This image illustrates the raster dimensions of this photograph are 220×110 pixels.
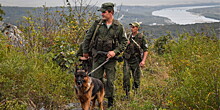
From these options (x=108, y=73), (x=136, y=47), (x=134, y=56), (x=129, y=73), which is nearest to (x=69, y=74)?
(x=108, y=73)

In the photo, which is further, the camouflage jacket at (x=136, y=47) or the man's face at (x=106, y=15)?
the camouflage jacket at (x=136, y=47)

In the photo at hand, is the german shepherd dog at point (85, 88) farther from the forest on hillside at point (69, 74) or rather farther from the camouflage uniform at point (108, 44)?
the forest on hillside at point (69, 74)

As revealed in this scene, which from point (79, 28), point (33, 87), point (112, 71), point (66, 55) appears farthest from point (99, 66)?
point (79, 28)

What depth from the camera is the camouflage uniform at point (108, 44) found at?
491cm

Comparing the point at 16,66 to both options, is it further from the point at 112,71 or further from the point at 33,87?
the point at 112,71

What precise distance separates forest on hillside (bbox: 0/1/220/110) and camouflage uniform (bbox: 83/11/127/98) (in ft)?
2.09

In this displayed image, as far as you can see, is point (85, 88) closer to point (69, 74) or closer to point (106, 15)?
point (106, 15)

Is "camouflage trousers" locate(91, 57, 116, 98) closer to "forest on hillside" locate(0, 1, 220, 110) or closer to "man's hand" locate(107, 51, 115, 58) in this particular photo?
"man's hand" locate(107, 51, 115, 58)

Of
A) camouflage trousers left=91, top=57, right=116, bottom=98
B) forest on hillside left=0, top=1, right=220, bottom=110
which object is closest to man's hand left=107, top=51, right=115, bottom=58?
camouflage trousers left=91, top=57, right=116, bottom=98

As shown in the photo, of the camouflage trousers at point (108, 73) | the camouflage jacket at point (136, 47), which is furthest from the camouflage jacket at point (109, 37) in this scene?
the camouflage jacket at point (136, 47)

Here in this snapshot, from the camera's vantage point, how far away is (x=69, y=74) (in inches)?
236

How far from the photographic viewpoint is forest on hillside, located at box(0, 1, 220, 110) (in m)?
3.43

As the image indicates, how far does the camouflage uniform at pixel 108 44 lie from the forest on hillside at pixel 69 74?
2.09 feet

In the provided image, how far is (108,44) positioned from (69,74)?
A: 66.5 inches
